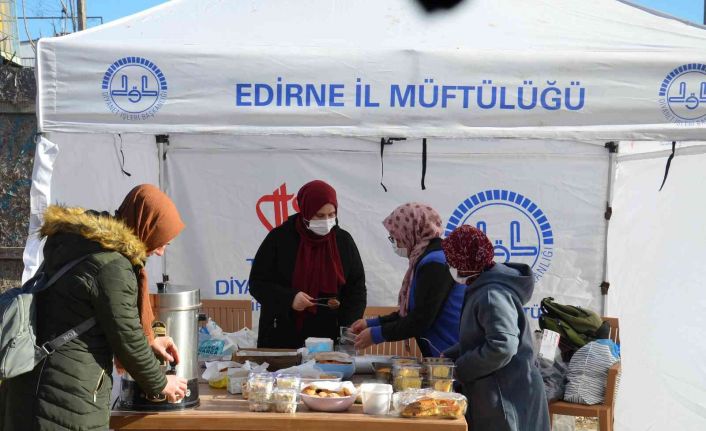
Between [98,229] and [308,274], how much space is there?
5.93 feet

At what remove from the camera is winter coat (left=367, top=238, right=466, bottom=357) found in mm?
3088

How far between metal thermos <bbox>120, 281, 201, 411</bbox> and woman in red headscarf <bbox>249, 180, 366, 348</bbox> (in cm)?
116

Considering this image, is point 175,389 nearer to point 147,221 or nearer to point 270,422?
point 270,422

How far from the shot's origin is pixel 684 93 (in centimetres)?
293

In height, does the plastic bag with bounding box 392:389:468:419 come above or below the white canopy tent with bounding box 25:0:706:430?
below

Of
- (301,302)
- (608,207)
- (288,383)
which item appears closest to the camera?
(288,383)

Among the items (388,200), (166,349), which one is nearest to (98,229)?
(166,349)

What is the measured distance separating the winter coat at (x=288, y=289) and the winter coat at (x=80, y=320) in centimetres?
158

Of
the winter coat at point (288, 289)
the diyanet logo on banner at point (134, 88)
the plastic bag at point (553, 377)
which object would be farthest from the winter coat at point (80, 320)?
the plastic bag at point (553, 377)

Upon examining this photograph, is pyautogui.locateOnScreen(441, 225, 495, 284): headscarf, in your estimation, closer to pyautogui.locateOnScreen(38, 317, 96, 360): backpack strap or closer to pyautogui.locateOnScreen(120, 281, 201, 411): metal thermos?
pyautogui.locateOnScreen(120, 281, 201, 411): metal thermos

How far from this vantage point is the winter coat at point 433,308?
309 centimetres

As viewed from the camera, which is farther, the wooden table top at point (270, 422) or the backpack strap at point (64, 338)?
the wooden table top at point (270, 422)

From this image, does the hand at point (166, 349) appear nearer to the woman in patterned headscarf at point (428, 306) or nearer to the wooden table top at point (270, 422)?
the wooden table top at point (270, 422)

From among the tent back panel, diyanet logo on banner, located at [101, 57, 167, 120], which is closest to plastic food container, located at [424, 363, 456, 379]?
diyanet logo on banner, located at [101, 57, 167, 120]
